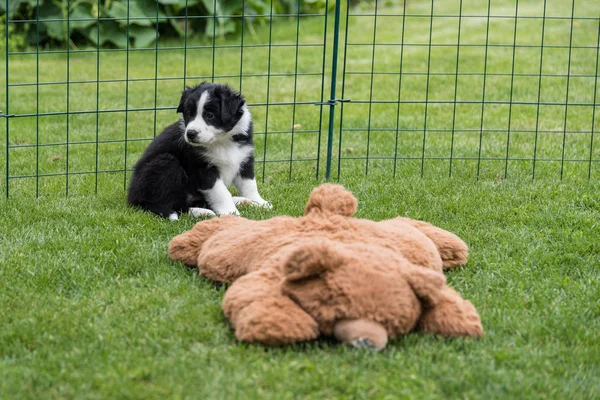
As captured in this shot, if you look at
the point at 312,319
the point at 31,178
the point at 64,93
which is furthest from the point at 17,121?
the point at 312,319

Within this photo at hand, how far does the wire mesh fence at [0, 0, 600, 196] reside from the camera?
5840 mm

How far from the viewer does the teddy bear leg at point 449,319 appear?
10.6 ft

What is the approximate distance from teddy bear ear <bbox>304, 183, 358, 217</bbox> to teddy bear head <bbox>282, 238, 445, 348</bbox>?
506 millimetres

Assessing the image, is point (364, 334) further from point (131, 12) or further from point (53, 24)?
point (53, 24)

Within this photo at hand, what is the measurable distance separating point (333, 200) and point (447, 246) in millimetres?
671

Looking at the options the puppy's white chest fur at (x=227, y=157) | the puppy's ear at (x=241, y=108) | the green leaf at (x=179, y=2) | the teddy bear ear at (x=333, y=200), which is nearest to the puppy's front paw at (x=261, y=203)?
the puppy's white chest fur at (x=227, y=157)

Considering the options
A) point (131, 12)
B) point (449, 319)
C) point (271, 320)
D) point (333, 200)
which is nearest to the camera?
point (271, 320)

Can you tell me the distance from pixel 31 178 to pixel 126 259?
6.63ft

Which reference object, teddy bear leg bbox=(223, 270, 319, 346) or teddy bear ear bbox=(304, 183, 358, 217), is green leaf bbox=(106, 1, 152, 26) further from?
teddy bear leg bbox=(223, 270, 319, 346)

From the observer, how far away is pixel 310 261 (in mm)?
A: 3051

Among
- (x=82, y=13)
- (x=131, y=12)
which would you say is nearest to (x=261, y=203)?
(x=131, y=12)

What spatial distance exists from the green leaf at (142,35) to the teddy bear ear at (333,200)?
7.11m

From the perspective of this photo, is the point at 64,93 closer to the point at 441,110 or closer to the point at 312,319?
the point at 441,110

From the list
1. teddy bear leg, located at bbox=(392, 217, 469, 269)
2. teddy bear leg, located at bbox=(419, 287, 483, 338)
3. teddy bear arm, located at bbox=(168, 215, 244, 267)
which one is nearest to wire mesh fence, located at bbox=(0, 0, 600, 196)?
teddy bear arm, located at bbox=(168, 215, 244, 267)
